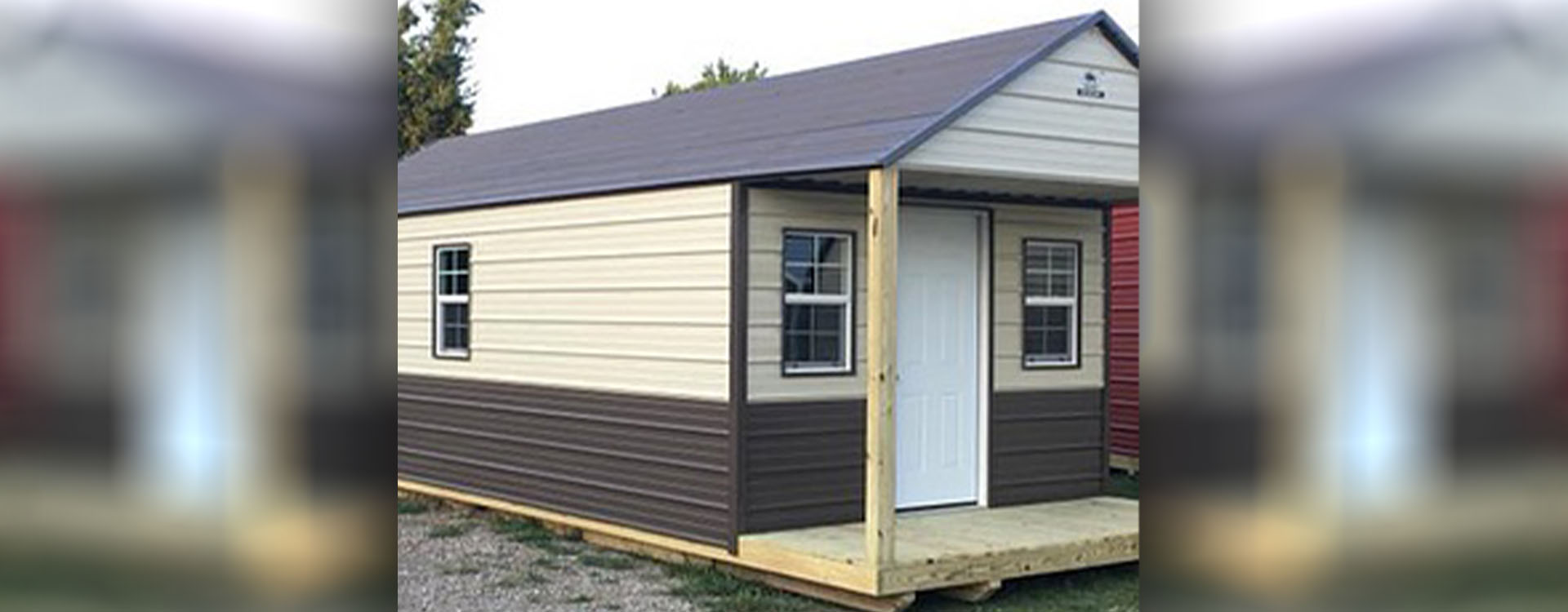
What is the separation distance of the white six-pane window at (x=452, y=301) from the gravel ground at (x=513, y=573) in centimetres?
147

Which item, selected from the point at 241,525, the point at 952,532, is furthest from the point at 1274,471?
the point at 952,532

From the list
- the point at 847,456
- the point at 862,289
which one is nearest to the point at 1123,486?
the point at 847,456

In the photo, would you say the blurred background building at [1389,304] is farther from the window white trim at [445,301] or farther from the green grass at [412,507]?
the green grass at [412,507]

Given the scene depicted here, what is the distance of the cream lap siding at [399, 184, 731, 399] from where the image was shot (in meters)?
8.53

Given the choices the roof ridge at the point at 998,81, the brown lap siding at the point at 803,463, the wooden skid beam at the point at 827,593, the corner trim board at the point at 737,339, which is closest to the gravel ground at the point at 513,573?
the wooden skid beam at the point at 827,593

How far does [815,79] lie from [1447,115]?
938 centimetres

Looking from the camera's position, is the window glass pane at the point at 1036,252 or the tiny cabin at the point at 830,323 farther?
the window glass pane at the point at 1036,252

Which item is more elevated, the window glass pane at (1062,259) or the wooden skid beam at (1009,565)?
the window glass pane at (1062,259)

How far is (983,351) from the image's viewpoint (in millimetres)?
9586

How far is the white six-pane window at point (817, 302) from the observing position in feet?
28.3

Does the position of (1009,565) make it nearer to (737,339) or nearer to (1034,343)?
(737,339)

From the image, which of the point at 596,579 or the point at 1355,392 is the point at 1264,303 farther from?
the point at 596,579

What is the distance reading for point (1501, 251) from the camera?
1042 millimetres

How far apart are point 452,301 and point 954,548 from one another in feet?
16.9
